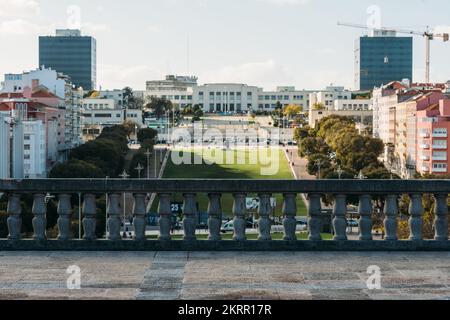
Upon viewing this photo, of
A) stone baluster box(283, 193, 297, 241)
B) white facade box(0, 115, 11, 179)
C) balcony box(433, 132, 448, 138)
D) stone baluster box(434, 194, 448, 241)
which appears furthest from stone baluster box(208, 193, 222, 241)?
balcony box(433, 132, 448, 138)

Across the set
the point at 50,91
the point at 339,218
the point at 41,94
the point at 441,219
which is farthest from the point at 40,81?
the point at 441,219

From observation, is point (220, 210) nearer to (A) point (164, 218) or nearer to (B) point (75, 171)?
(A) point (164, 218)

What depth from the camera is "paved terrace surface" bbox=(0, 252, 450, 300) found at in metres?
9.65

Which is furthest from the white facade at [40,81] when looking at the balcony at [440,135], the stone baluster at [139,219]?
the stone baluster at [139,219]

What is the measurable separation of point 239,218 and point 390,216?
2100 mm

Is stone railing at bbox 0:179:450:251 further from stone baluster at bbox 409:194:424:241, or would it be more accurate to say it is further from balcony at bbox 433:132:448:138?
balcony at bbox 433:132:448:138

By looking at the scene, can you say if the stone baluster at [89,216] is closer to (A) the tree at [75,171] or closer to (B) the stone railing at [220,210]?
(B) the stone railing at [220,210]

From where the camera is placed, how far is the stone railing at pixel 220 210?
12688 millimetres

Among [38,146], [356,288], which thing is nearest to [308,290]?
[356,288]

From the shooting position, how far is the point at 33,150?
351ft

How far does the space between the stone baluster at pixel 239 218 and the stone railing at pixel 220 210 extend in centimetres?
1

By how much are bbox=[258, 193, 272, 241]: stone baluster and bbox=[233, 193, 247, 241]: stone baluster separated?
233 millimetres
